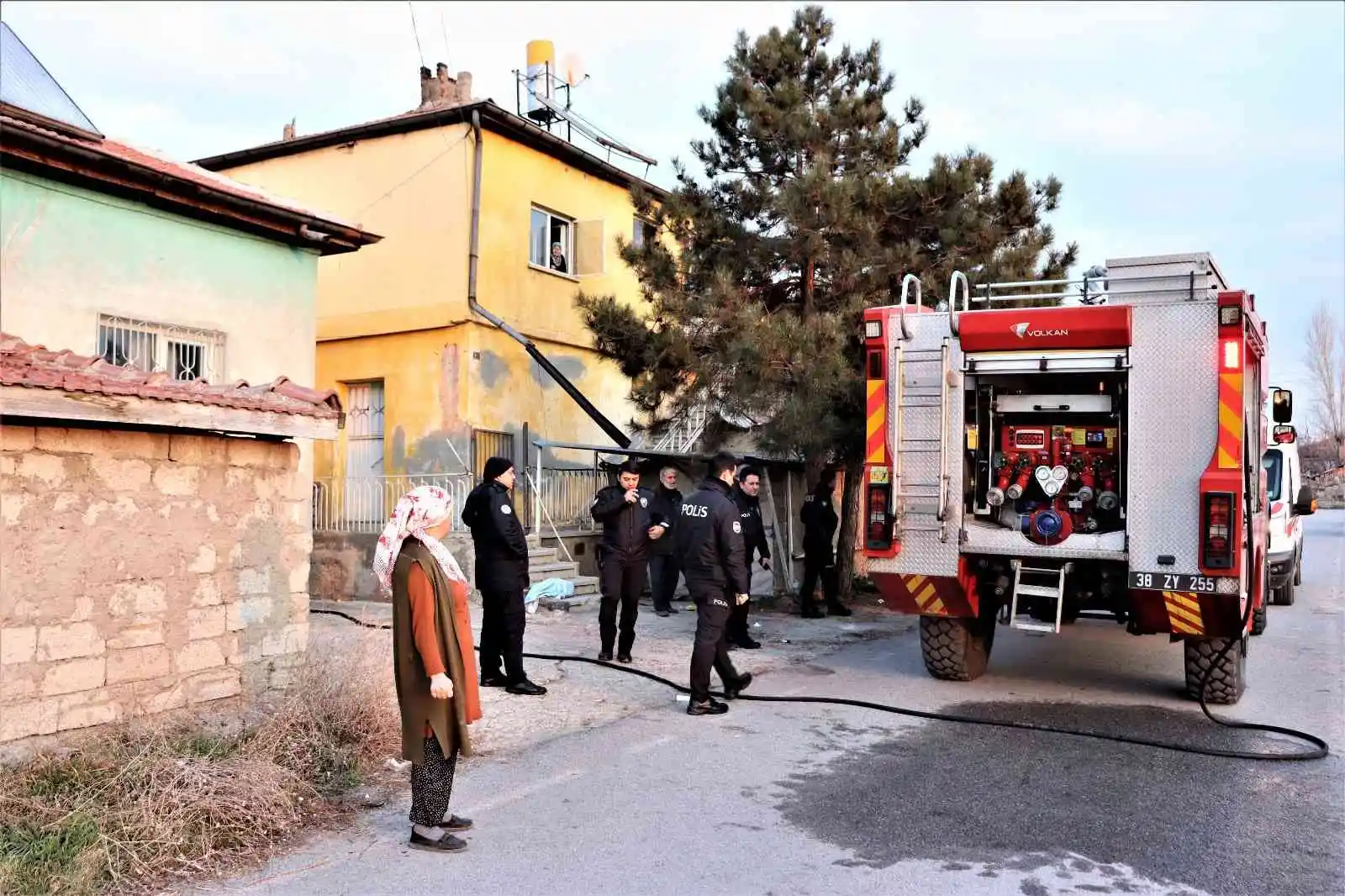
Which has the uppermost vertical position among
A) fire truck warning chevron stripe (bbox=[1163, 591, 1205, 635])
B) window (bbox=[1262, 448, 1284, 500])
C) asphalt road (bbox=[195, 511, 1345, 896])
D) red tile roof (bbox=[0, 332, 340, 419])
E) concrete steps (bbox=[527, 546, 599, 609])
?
red tile roof (bbox=[0, 332, 340, 419])

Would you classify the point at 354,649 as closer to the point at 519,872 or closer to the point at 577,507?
the point at 519,872

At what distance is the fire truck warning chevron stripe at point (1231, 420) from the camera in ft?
24.1

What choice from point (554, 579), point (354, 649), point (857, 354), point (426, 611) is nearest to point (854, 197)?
point (857, 354)

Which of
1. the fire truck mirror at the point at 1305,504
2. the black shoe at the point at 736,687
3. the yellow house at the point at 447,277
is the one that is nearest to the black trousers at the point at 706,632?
the black shoe at the point at 736,687

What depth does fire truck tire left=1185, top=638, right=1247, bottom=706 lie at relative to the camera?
783 cm

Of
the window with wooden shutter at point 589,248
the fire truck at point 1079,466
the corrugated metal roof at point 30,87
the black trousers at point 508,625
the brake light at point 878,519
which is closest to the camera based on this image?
the fire truck at point 1079,466

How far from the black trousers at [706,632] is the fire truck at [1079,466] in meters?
1.44

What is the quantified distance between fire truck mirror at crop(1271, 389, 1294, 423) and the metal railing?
1010 cm

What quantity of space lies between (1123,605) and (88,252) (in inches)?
397

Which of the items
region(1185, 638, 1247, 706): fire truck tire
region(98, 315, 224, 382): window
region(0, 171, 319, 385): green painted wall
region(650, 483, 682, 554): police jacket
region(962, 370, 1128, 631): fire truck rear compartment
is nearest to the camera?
region(1185, 638, 1247, 706): fire truck tire

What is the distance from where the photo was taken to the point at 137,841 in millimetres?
4473

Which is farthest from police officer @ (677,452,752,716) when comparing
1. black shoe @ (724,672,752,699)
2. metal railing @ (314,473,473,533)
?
metal railing @ (314,473,473,533)

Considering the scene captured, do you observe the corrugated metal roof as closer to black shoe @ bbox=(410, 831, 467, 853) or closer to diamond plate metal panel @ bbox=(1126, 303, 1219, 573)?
black shoe @ bbox=(410, 831, 467, 853)

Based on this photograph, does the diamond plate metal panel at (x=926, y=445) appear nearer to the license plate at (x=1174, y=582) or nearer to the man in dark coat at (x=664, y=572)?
the license plate at (x=1174, y=582)
